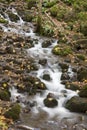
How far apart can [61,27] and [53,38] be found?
1.48 m

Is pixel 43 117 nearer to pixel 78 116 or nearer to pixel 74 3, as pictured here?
pixel 78 116

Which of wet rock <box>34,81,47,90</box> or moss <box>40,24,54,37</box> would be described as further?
moss <box>40,24,54,37</box>

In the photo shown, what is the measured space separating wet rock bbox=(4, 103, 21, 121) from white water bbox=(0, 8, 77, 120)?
95 cm

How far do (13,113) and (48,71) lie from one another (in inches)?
178

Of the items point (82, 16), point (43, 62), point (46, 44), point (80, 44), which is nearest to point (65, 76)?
point (43, 62)

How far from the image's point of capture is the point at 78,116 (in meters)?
10.8

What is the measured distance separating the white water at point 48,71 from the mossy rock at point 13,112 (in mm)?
946

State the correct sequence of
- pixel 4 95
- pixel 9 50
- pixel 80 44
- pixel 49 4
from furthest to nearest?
pixel 49 4 < pixel 80 44 < pixel 9 50 < pixel 4 95

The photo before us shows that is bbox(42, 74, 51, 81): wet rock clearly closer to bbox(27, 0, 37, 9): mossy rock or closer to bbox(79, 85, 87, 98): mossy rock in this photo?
bbox(79, 85, 87, 98): mossy rock

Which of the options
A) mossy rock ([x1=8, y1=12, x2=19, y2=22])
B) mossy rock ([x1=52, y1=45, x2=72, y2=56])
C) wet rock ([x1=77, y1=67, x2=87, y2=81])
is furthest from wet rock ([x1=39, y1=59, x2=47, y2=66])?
mossy rock ([x1=8, y1=12, x2=19, y2=22])

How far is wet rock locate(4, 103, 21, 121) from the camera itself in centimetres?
985

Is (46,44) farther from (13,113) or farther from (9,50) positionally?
(13,113)

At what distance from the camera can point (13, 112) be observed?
997 cm

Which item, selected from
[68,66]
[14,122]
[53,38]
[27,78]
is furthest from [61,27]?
[14,122]
